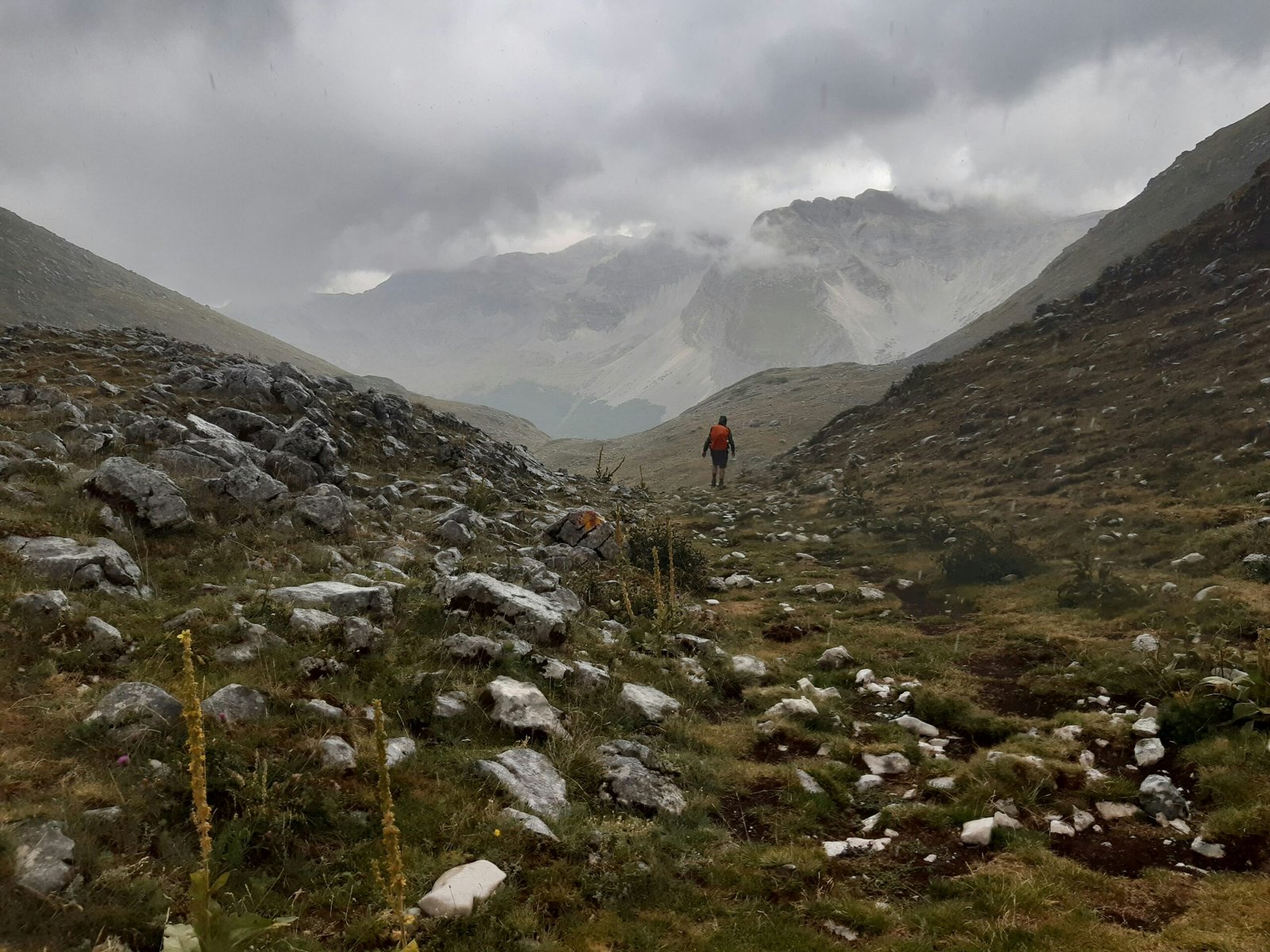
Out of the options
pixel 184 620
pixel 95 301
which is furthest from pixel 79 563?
pixel 95 301

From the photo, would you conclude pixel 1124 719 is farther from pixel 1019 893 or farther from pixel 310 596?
pixel 310 596

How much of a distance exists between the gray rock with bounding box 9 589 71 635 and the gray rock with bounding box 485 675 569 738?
4.38 meters

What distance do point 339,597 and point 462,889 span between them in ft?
15.7

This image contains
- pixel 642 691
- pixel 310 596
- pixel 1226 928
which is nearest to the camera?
pixel 1226 928

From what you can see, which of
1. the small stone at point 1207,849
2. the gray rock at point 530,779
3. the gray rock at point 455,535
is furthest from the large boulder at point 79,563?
the small stone at point 1207,849

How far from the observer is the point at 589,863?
5.38m

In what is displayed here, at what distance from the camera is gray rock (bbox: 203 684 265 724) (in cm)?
573

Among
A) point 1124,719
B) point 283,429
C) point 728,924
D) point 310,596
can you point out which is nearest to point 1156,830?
point 1124,719

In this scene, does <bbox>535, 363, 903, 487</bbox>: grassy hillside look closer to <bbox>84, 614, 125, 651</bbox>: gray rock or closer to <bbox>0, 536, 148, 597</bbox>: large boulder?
<bbox>0, 536, 148, 597</bbox>: large boulder

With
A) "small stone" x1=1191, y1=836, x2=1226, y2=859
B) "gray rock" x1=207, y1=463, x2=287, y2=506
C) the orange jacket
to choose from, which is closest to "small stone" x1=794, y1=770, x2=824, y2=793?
"small stone" x1=1191, y1=836, x2=1226, y2=859

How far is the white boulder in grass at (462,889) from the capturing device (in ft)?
14.9

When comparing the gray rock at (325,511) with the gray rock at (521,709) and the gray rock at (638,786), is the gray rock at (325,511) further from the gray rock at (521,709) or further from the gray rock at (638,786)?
the gray rock at (638,786)

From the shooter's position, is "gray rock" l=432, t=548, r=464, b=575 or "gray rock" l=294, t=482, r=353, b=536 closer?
"gray rock" l=432, t=548, r=464, b=575

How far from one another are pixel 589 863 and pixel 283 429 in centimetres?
1449
